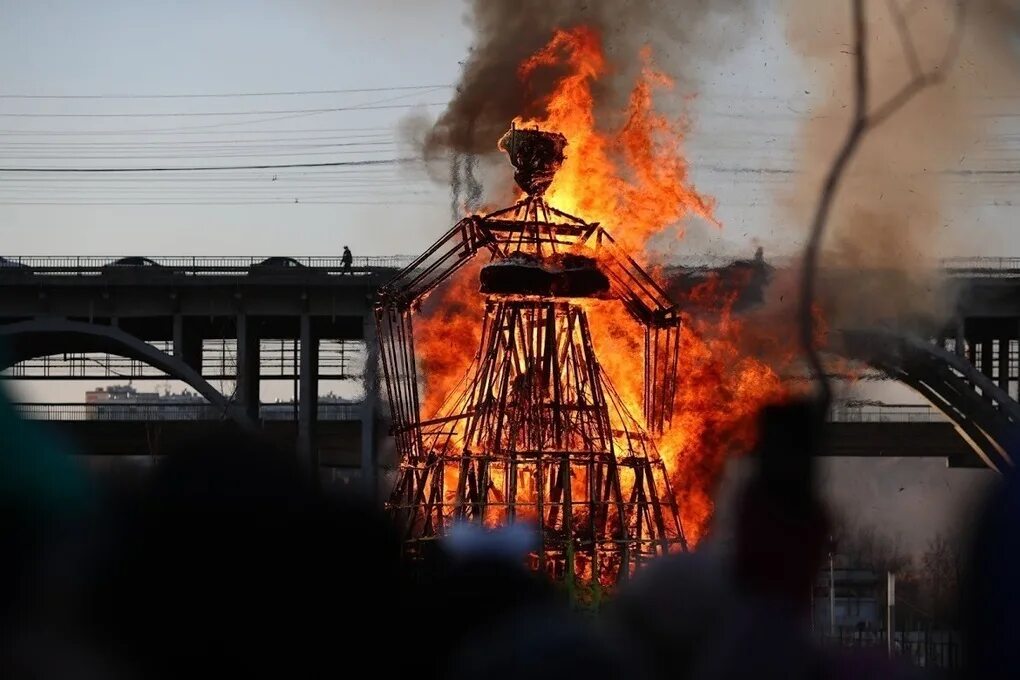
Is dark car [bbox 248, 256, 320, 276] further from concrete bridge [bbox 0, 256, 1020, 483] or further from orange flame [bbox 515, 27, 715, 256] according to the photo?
orange flame [bbox 515, 27, 715, 256]

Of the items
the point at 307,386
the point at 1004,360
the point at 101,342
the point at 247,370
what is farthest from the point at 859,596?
the point at 101,342

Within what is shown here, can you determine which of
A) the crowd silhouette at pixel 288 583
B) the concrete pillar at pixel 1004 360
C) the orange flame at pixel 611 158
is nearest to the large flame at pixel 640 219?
the orange flame at pixel 611 158

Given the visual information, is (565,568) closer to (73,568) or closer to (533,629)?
(533,629)

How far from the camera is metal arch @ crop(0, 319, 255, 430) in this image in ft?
292

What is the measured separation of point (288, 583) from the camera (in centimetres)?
1777

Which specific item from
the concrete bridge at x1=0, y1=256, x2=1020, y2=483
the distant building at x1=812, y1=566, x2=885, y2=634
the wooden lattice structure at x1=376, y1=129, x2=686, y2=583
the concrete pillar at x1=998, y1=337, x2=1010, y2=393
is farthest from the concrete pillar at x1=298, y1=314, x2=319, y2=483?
the wooden lattice structure at x1=376, y1=129, x2=686, y2=583

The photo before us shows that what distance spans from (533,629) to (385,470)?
48114 mm

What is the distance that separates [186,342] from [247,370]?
7.77 m

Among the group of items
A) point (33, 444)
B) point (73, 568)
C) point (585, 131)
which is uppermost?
point (585, 131)

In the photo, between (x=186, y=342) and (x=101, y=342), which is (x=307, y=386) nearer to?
(x=186, y=342)

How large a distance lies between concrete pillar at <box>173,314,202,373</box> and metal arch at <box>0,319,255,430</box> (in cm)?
82

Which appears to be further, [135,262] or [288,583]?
[135,262]

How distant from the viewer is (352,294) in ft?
299

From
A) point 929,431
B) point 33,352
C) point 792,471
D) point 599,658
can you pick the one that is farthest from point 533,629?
point 33,352
